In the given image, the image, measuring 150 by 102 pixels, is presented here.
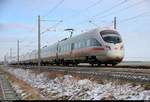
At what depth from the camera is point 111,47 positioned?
31.6 metres

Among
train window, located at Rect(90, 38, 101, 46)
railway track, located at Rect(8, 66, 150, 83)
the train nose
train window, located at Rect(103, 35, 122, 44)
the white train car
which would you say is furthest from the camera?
train window, located at Rect(90, 38, 101, 46)

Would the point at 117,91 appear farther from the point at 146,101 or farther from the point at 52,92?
the point at 52,92

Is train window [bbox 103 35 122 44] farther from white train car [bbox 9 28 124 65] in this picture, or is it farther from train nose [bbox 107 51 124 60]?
train nose [bbox 107 51 124 60]

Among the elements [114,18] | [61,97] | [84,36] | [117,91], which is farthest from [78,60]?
[117,91]

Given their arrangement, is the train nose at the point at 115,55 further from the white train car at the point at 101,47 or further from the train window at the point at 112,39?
the train window at the point at 112,39

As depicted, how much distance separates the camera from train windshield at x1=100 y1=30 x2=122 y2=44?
3203 centimetres

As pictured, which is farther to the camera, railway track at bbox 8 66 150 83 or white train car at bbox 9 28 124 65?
white train car at bbox 9 28 124 65

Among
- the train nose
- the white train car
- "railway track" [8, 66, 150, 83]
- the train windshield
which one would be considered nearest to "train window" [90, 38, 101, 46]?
the white train car

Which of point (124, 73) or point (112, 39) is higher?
point (112, 39)

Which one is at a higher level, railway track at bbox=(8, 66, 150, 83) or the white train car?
the white train car

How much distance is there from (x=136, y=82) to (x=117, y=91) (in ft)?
4.79

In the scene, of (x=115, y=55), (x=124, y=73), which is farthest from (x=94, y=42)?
(x=124, y=73)

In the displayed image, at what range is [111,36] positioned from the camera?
106ft

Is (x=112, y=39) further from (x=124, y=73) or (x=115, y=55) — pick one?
(x=124, y=73)
